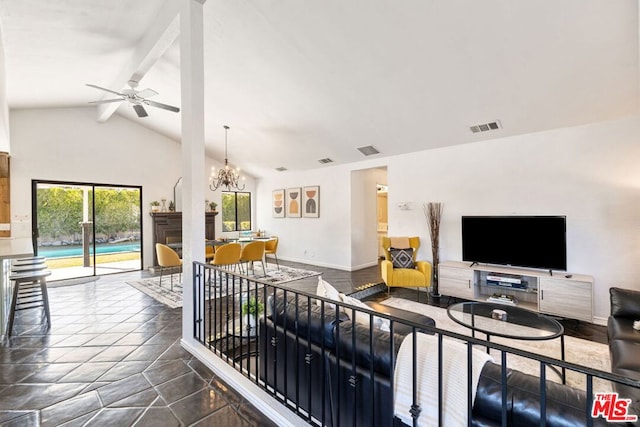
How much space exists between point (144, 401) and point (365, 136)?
4.84 m

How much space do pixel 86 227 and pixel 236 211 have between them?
Result: 3726mm

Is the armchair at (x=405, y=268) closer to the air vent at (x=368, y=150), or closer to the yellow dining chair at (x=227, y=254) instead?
the air vent at (x=368, y=150)

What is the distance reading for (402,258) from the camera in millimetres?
5137

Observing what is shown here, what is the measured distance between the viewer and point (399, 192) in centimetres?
589

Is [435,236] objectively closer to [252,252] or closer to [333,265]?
[333,265]

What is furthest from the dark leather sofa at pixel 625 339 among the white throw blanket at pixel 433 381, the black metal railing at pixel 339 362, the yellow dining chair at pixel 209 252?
the yellow dining chair at pixel 209 252

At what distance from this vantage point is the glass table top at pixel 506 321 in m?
2.52

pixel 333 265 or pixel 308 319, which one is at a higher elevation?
pixel 308 319

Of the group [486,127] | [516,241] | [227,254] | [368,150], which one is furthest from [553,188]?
[227,254]

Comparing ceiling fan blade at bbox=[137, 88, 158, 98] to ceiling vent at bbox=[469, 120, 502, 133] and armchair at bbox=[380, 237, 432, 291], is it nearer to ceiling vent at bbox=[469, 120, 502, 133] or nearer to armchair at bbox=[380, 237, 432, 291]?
armchair at bbox=[380, 237, 432, 291]

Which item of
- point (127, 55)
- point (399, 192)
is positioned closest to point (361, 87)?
point (399, 192)

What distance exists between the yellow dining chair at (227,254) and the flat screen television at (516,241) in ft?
13.5

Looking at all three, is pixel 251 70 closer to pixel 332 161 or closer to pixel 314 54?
pixel 314 54

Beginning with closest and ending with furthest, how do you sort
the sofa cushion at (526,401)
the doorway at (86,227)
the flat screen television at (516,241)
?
the sofa cushion at (526,401)
the flat screen television at (516,241)
the doorway at (86,227)
